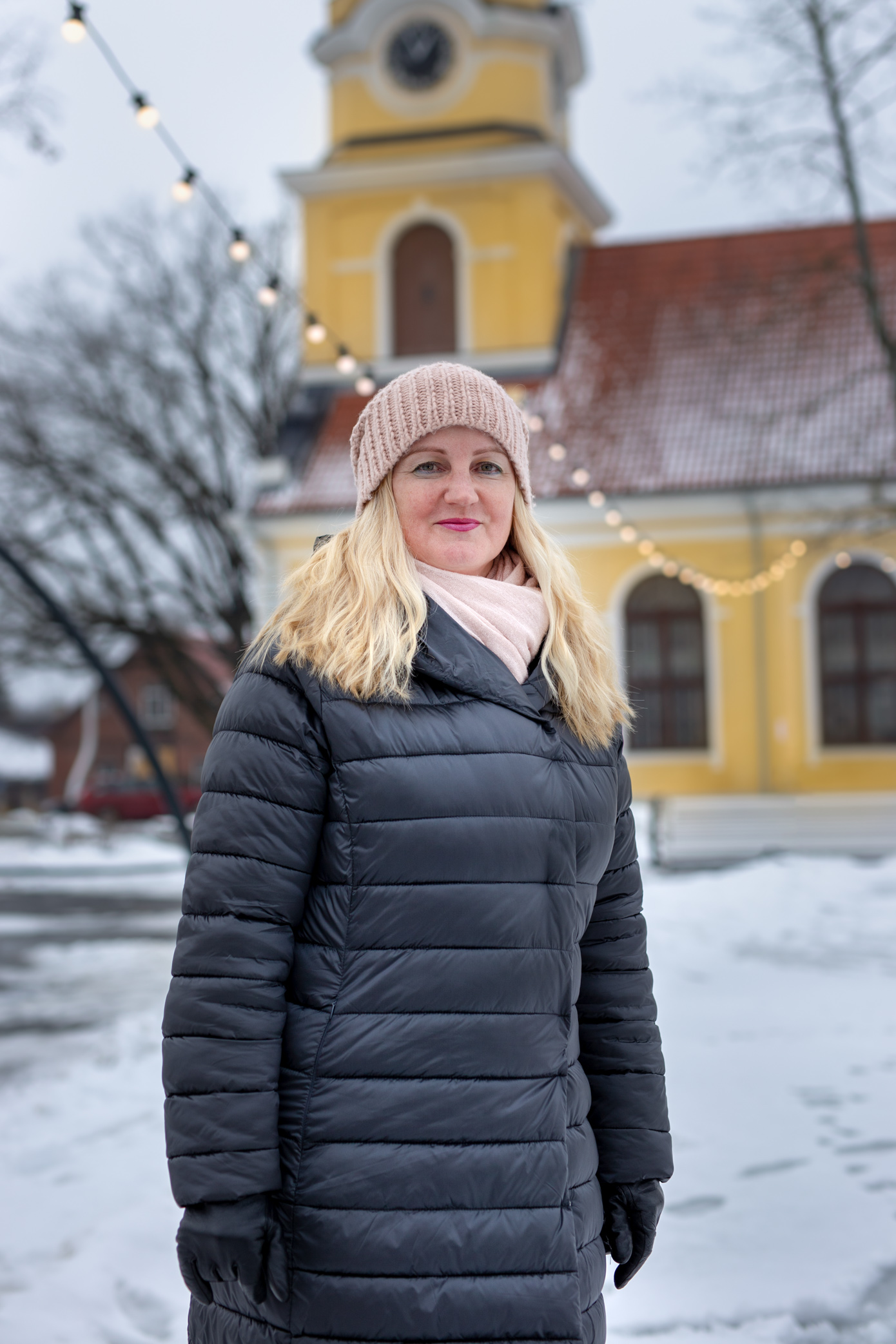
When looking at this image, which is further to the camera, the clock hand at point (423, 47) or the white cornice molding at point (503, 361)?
the clock hand at point (423, 47)

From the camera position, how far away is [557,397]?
2083 cm

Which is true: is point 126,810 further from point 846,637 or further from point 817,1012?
point 817,1012

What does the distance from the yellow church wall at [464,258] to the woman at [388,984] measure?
19766 millimetres

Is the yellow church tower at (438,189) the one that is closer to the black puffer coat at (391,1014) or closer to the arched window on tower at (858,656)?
the arched window on tower at (858,656)

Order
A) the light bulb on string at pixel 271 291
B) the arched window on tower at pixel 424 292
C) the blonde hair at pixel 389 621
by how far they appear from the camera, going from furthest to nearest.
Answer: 1. the arched window on tower at pixel 424 292
2. the light bulb on string at pixel 271 291
3. the blonde hair at pixel 389 621

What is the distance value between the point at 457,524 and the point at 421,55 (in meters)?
21.2

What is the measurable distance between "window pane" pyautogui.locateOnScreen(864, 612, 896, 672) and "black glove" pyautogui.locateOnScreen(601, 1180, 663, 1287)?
1861 centimetres

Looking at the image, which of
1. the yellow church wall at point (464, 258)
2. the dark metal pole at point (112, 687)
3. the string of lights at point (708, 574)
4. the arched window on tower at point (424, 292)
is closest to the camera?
the dark metal pole at point (112, 687)

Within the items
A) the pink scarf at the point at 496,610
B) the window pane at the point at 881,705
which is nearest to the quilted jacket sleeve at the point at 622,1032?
the pink scarf at the point at 496,610

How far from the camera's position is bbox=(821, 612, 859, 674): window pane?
20.0m

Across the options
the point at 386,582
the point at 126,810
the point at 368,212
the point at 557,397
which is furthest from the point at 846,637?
the point at 126,810

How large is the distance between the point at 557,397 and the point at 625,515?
7.38ft

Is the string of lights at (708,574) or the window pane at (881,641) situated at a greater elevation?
the string of lights at (708,574)

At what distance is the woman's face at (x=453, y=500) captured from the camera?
2.28 meters
